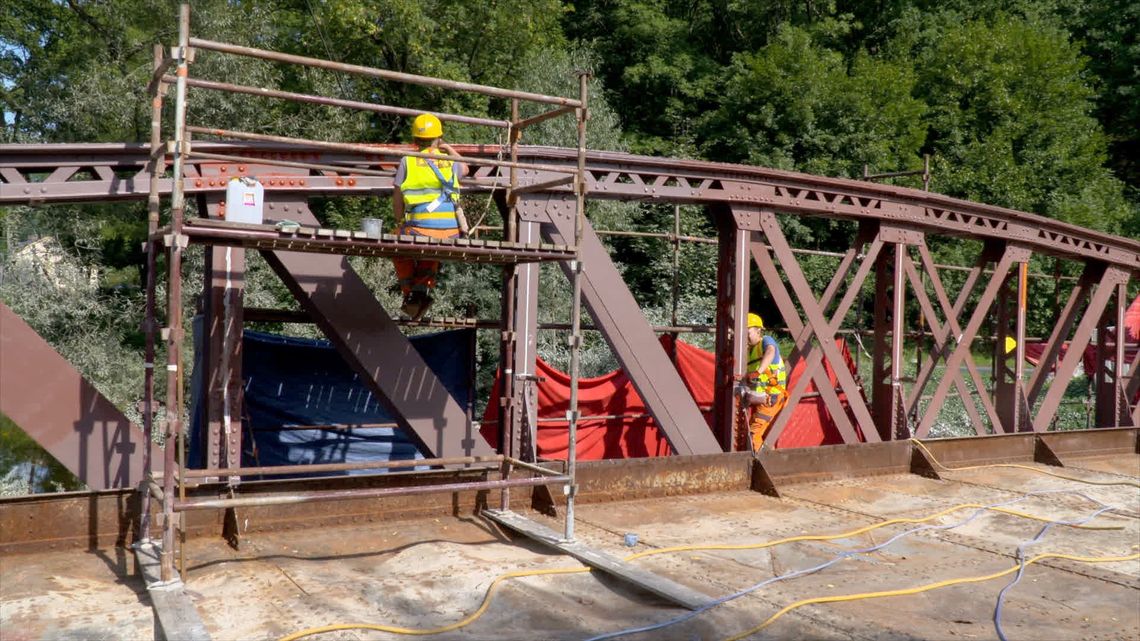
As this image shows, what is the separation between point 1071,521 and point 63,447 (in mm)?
8479

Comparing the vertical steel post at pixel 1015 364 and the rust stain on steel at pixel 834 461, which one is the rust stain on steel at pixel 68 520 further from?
the vertical steel post at pixel 1015 364

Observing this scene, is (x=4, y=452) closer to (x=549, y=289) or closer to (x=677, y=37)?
(x=549, y=289)

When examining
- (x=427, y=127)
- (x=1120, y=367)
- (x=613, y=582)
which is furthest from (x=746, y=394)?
(x=1120, y=367)

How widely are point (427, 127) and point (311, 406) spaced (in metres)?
3.68

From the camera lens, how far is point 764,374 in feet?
37.1

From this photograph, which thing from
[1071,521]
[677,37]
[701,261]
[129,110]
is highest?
[677,37]

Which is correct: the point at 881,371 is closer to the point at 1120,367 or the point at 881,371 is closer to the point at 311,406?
the point at 1120,367

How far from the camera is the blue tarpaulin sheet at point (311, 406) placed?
33.2 feet

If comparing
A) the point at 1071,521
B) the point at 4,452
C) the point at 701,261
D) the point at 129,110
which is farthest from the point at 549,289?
the point at 1071,521

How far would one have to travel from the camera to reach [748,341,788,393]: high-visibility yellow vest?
37.0ft

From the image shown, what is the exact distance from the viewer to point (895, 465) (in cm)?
1134

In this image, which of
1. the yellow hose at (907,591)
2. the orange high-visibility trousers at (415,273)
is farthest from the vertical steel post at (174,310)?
the yellow hose at (907,591)

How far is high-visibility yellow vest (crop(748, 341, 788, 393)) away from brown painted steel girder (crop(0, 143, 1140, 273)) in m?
1.78

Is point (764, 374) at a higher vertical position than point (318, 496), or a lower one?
higher
